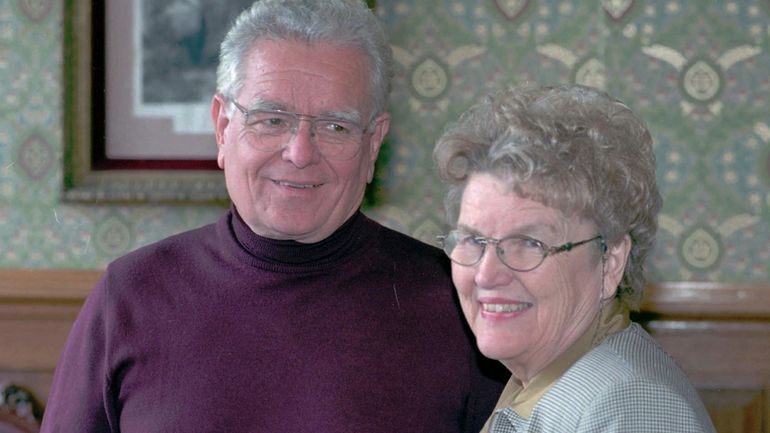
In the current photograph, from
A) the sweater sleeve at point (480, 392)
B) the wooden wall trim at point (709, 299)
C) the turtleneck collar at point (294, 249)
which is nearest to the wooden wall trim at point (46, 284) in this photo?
the turtleneck collar at point (294, 249)

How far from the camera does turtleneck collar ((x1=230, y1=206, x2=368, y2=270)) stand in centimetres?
184

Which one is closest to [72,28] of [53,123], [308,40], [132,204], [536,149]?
[53,123]

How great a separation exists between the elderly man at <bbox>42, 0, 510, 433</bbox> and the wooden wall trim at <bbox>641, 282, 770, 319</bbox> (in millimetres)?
1053

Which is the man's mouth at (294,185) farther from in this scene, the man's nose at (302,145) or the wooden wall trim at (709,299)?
the wooden wall trim at (709,299)

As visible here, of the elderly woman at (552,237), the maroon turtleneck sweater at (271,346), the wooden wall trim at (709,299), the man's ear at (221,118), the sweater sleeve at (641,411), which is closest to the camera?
the sweater sleeve at (641,411)

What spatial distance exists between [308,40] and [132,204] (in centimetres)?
119

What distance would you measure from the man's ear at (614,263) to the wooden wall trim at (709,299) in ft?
3.98

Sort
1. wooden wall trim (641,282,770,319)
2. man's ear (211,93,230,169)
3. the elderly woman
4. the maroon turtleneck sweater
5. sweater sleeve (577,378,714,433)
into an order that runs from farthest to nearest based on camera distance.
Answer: wooden wall trim (641,282,770,319) < man's ear (211,93,230,169) < the maroon turtleneck sweater < the elderly woman < sweater sleeve (577,378,714,433)

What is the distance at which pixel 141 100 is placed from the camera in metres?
2.79

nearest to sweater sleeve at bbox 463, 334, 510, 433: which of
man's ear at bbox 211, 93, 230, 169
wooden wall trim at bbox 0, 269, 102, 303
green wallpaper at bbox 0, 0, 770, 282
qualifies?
man's ear at bbox 211, 93, 230, 169

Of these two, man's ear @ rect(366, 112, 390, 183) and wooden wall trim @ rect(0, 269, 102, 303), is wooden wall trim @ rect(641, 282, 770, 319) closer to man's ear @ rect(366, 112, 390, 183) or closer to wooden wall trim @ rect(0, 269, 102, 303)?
man's ear @ rect(366, 112, 390, 183)

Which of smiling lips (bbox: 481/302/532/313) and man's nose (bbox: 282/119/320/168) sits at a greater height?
man's nose (bbox: 282/119/320/168)

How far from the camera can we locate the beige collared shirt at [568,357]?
1497 mm

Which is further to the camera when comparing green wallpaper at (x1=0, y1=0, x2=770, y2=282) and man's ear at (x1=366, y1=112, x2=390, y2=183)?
green wallpaper at (x1=0, y1=0, x2=770, y2=282)
